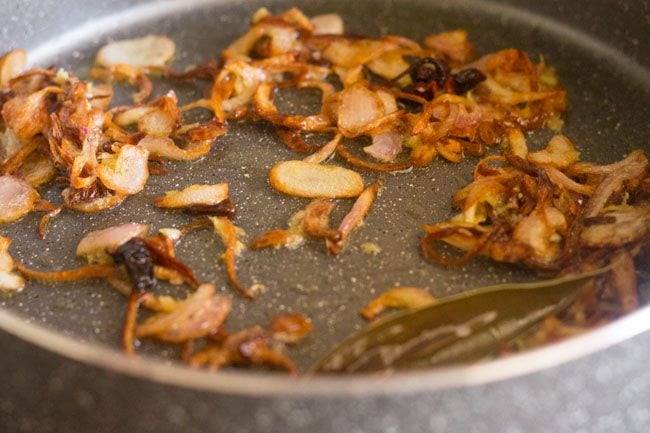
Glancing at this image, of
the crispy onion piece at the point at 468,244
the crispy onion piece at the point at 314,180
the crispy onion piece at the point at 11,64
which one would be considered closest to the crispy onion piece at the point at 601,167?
the crispy onion piece at the point at 468,244

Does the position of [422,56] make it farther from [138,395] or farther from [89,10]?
[138,395]

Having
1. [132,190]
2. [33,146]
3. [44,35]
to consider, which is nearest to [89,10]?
[44,35]

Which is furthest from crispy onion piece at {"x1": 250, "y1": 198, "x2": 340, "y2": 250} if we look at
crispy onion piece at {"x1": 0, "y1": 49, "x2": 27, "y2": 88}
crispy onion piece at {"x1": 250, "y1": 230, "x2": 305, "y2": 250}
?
crispy onion piece at {"x1": 0, "y1": 49, "x2": 27, "y2": 88}

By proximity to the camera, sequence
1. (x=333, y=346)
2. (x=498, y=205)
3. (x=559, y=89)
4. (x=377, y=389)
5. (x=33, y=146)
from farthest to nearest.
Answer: (x=559, y=89) → (x=33, y=146) → (x=498, y=205) → (x=333, y=346) → (x=377, y=389)

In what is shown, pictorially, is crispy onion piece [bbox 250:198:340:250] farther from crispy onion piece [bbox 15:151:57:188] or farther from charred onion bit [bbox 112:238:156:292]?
crispy onion piece [bbox 15:151:57:188]

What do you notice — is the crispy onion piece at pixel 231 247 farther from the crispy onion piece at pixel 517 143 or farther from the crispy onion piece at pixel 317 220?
the crispy onion piece at pixel 517 143

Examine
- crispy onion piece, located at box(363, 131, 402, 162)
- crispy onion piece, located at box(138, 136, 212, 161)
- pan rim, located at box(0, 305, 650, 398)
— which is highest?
pan rim, located at box(0, 305, 650, 398)

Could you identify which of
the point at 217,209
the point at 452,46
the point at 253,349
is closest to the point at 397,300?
the point at 253,349
